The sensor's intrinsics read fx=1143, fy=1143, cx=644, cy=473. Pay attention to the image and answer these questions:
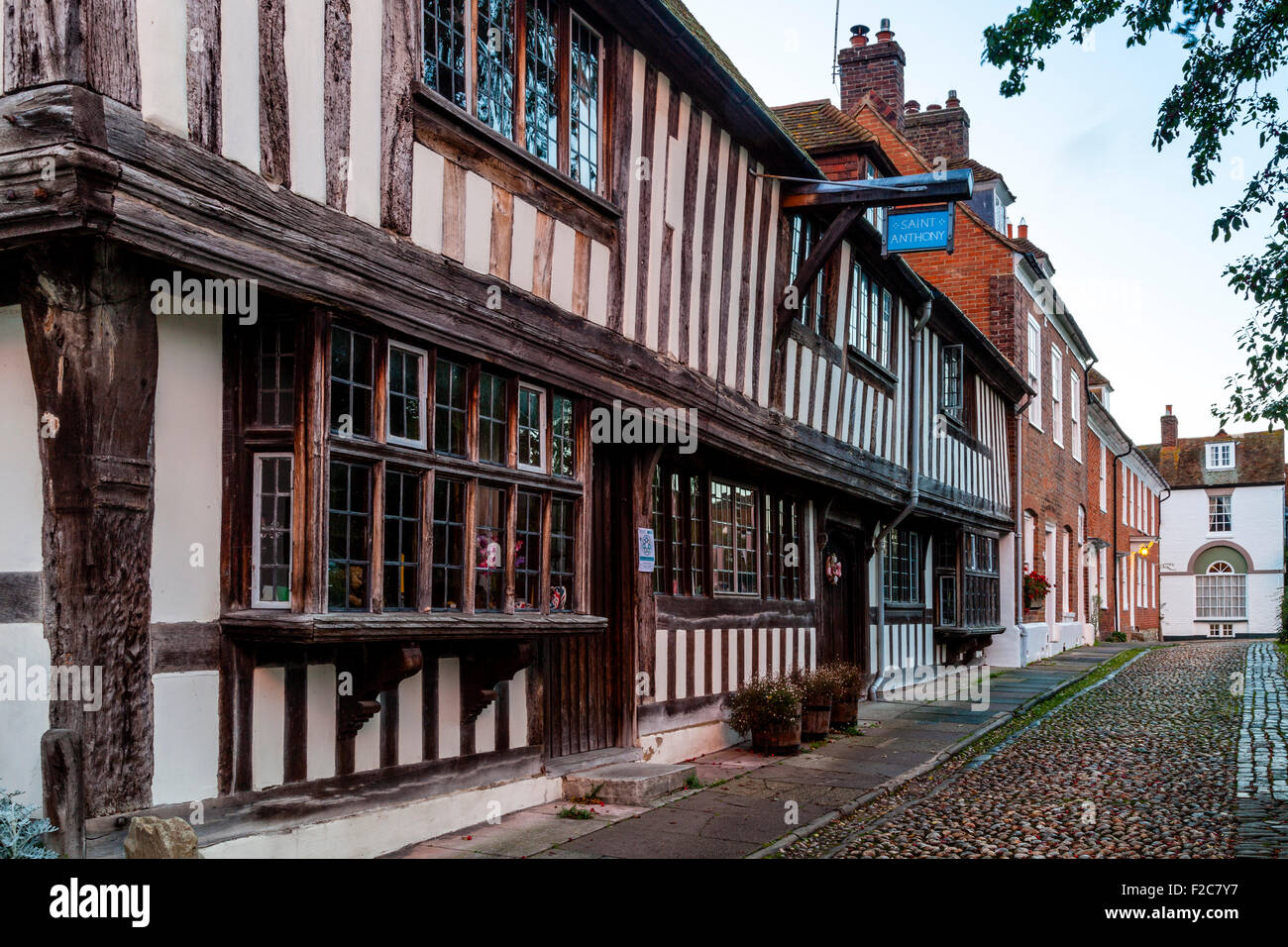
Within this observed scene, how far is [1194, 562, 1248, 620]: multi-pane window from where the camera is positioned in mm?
45250

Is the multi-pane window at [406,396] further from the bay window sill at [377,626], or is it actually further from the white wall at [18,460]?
the white wall at [18,460]

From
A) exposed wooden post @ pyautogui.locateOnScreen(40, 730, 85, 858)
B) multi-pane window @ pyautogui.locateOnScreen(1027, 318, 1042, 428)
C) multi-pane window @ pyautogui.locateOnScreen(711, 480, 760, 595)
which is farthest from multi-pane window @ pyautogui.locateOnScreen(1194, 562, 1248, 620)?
exposed wooden post @ pyautogui.locateOnScreen(40, 730, 85, 858)

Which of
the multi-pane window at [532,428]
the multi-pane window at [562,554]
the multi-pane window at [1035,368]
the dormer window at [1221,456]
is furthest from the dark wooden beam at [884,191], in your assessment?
the dormer window at [1221,456]

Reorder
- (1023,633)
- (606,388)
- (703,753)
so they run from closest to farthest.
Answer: (606,388) < (703,753) < (1023,633)

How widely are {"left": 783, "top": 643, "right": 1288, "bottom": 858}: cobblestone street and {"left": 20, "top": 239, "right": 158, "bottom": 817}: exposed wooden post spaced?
12.0 feet

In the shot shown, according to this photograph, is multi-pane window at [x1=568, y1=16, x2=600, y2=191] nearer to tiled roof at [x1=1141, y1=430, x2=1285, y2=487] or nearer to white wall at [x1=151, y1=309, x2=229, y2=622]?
white wall at [x1=151, y1=309, x2=229, y2=622]

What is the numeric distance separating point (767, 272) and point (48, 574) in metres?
7.09

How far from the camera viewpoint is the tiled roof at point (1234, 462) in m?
46.2

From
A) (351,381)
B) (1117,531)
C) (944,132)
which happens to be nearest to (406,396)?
(351,381)

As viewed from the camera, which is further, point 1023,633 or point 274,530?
point 1023,633

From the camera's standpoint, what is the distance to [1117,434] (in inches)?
1371

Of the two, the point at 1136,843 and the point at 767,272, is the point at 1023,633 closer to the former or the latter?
the point at 767,272
